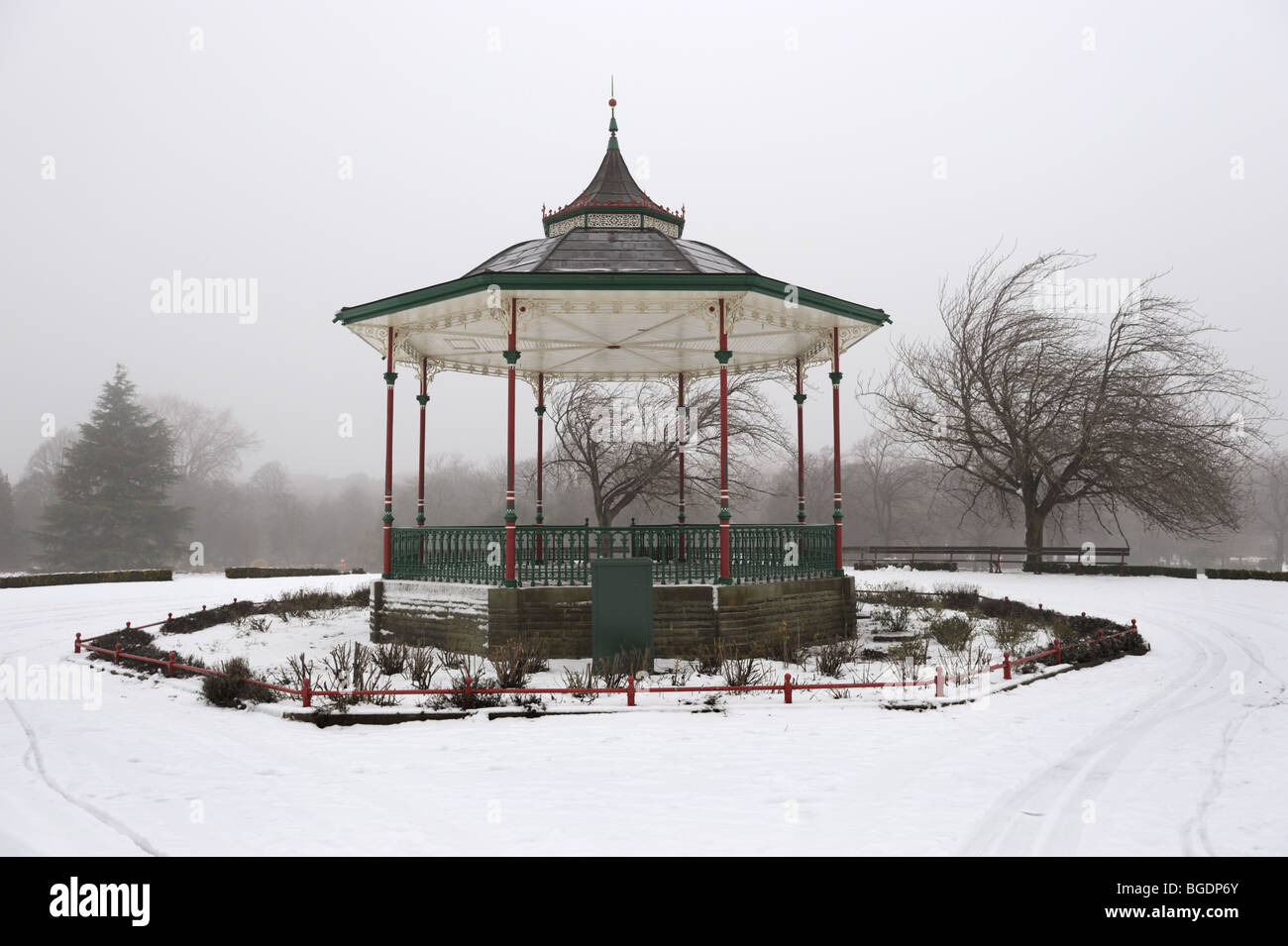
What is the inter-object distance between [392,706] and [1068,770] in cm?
653

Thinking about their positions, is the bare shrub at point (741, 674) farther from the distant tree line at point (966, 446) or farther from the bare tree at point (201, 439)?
the bare tree at point (201, 439)

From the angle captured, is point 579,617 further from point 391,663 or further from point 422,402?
point 422,402

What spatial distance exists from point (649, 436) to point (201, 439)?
41735 mm

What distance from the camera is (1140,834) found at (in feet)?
16.2

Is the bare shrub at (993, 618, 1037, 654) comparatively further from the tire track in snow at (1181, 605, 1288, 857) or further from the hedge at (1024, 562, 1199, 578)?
the hedge at (1024, 562, 1199, 578)

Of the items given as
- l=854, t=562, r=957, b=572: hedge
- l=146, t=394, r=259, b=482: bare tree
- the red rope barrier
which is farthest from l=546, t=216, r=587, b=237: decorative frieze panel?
l=146, t=394, r=259, b=482: bare tree

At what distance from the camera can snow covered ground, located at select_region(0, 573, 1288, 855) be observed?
4934mm

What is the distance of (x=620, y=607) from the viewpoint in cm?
1073

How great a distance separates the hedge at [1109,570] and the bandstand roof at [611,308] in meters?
14.0

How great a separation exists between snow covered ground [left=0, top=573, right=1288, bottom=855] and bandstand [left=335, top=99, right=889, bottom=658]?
3.30 m

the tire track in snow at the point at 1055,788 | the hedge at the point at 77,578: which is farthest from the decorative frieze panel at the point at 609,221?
the hedge at the point at 77,578

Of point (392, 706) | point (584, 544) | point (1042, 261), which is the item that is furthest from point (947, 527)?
point (392, 706)
